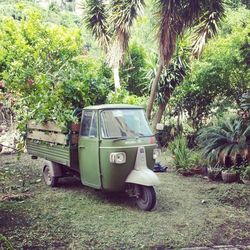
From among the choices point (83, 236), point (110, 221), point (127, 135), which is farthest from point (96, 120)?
point (83, 236)

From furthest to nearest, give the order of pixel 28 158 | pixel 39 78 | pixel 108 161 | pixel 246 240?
pixel 28 158 → pixel 39 78 → pixel 108 161 → pixel 246 240

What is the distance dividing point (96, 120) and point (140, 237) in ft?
7.09

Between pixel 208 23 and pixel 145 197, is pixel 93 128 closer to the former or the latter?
pixel 145 197

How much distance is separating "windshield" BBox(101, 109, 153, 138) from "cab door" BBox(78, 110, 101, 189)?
18 cm

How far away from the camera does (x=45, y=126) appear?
687cm

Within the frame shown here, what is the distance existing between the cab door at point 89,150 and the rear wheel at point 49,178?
100 cm

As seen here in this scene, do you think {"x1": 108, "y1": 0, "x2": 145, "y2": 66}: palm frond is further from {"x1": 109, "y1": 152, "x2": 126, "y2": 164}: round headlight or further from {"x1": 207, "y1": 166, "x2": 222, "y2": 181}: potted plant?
{"x1": 109, "y1": 152, "x2": 126, "y2": 164}: round headlight

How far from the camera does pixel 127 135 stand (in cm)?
564

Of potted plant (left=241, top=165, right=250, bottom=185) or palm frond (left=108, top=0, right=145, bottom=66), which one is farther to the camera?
palm frond (left=108, top=0, right=145, bottom=66)

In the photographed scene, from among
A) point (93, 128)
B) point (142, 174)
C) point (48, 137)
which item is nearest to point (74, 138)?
point (93, 128)

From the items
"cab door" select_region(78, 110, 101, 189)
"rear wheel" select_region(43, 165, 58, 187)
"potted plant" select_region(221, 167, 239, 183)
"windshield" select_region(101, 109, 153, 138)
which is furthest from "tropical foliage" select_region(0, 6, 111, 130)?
"potted plant" select_region(221, 167, 239, 183)

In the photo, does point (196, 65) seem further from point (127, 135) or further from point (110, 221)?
point (110, 221)

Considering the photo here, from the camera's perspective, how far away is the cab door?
18.6 feet

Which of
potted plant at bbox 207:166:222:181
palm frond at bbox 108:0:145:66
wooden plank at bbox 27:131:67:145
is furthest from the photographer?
palm frond at bbox 108:0:145:66
